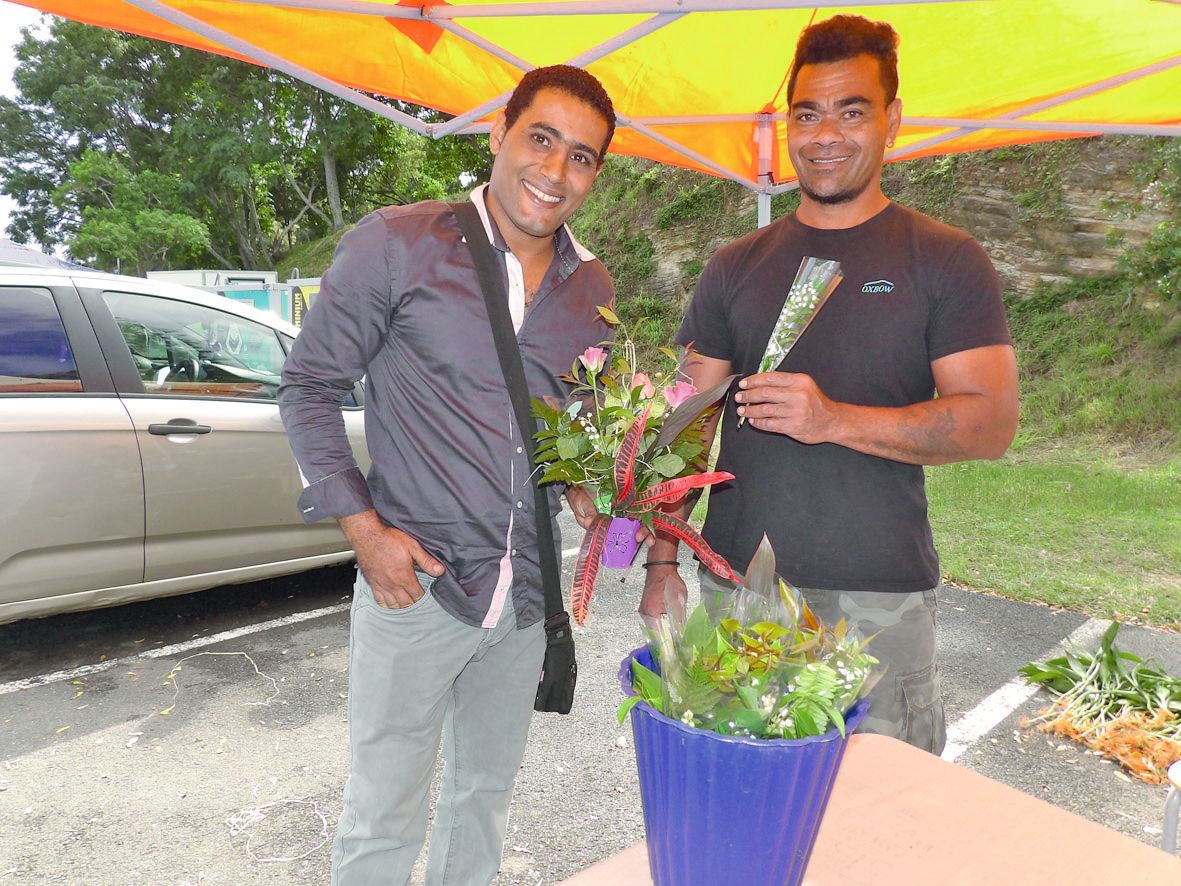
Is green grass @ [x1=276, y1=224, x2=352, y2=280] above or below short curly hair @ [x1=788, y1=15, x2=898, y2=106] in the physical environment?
below

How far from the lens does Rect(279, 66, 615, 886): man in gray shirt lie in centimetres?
196

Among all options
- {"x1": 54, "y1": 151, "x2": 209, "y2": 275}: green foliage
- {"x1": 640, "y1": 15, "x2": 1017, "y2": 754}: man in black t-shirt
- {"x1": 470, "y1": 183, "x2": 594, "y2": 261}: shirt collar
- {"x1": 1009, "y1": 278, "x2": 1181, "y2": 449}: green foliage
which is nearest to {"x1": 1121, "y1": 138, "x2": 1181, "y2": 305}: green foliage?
{"x1": 1009, "y1": 278, "x2": 1181, "y2": 449}: green foliage

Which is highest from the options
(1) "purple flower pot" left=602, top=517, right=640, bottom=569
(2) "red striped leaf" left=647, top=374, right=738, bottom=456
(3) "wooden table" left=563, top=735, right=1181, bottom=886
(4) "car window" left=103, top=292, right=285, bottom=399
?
(2) "red striped leaf" left=647, top=374, right=738, bottom=456

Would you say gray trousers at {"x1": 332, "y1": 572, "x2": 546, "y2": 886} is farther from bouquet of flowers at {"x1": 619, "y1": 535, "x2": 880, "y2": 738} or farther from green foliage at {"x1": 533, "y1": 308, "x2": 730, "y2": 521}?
bouquet of flowers at {"x1": 619, "y1": 535, "x2": 880, "y2": 738}

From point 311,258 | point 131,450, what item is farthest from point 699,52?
point 311,258

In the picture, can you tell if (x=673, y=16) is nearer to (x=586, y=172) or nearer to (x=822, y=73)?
(x=822, y=73)

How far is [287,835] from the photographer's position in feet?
10.3

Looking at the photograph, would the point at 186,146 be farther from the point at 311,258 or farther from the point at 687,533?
the point at 687,533

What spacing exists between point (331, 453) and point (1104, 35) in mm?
3429

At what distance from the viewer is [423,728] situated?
81.2 inches

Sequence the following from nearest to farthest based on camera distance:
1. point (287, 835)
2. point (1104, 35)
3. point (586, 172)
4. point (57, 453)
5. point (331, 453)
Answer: point (331, 453)
point (586, 172)
point (287, 835)
point (1104, 35)
point (57, 453)

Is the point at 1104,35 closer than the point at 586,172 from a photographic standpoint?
No

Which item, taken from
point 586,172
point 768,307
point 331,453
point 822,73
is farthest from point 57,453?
point 822,73

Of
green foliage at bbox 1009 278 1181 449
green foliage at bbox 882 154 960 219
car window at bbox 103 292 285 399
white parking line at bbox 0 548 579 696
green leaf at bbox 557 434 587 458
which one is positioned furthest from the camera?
green foliage at bbox 882 154 960 219
